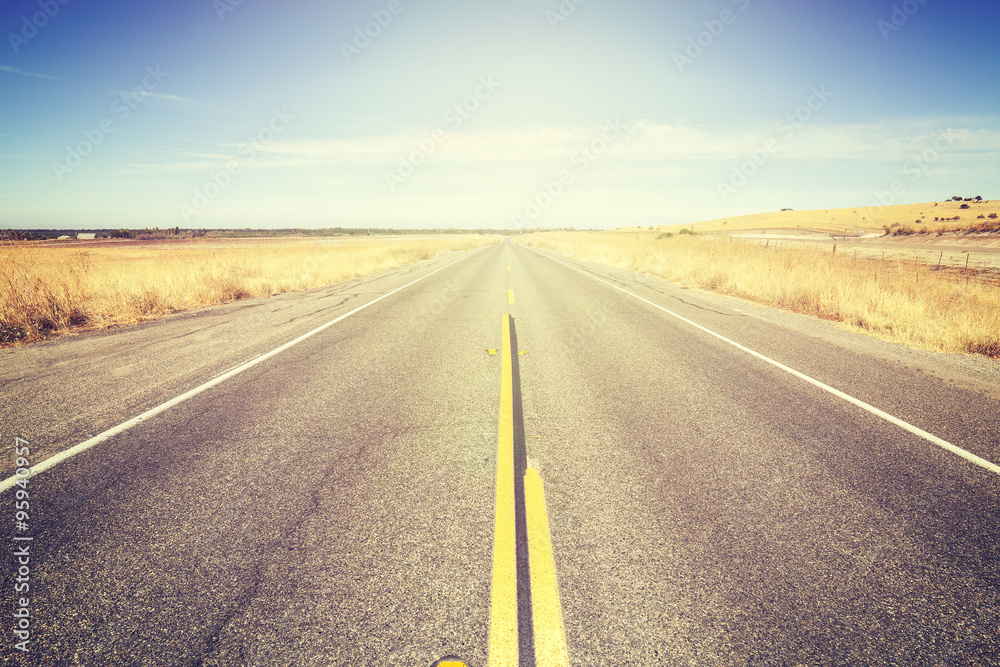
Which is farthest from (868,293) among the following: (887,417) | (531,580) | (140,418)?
(140,418)

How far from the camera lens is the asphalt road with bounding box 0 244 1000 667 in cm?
175

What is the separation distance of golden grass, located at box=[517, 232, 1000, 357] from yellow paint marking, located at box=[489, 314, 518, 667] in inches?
318

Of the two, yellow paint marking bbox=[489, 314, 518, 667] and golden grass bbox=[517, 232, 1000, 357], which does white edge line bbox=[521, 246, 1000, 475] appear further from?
yellow paint marking bbox=[489, 314, 518, 667]

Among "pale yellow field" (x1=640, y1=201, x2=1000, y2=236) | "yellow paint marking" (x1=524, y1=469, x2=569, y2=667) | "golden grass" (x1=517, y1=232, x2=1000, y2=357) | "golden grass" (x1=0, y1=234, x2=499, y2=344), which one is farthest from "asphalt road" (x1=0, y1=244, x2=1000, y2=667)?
"pale yellow field" (x1=640, y1=201, x2=1000, y2=236)

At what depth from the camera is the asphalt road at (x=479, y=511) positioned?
1746 millimetres

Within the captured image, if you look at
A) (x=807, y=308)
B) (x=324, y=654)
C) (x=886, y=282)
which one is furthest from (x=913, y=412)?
(x=886, y=282)

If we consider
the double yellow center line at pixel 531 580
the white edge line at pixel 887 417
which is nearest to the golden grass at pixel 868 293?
the white edge line at pixel 887 417

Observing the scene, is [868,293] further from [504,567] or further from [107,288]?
[107,288]

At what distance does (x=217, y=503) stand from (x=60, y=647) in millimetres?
1006

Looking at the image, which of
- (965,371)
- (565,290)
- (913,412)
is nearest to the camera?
(913,412)

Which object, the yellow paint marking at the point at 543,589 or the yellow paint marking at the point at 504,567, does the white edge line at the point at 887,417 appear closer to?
the yellow paint marking at the point at 543,589

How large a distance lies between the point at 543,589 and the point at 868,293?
1130 centimetres

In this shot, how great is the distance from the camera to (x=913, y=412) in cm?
418

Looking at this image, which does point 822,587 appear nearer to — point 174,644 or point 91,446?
point 174,644
